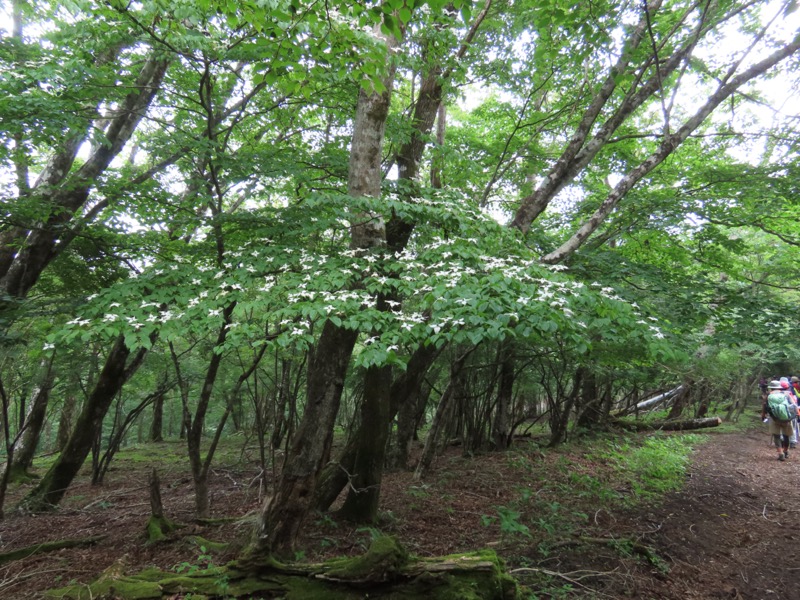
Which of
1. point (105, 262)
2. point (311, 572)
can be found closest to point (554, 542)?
point (311, 572)

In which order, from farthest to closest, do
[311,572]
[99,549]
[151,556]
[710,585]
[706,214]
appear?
1. [706,214]
2. [99,549]
3. [151,556]
4. [710,585]
5. [311,572]

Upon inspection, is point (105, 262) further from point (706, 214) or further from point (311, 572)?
point (706, 214)

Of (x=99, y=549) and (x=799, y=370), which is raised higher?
(x=799, y=370)

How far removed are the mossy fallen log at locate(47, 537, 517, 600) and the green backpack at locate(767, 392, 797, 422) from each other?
8661 millimetres

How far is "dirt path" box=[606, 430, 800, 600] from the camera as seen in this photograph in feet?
13.0

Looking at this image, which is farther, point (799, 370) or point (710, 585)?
point (799, 370)

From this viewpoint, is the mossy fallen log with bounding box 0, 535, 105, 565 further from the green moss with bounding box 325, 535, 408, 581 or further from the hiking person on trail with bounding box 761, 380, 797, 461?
the hiking person on trail with bounding box 761, 380, 797, 461

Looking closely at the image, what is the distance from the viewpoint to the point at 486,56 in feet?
23.8

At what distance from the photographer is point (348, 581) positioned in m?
3.06

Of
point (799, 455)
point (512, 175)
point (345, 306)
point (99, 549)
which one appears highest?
point (512, 175)

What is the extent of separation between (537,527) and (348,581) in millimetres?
3290

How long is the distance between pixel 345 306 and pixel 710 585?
4.50 meters

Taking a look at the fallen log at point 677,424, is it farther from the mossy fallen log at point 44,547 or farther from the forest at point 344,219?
the mossy fallen log at point 44,547

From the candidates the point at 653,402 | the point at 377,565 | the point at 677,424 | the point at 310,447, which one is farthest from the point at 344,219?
the point at 653,402
